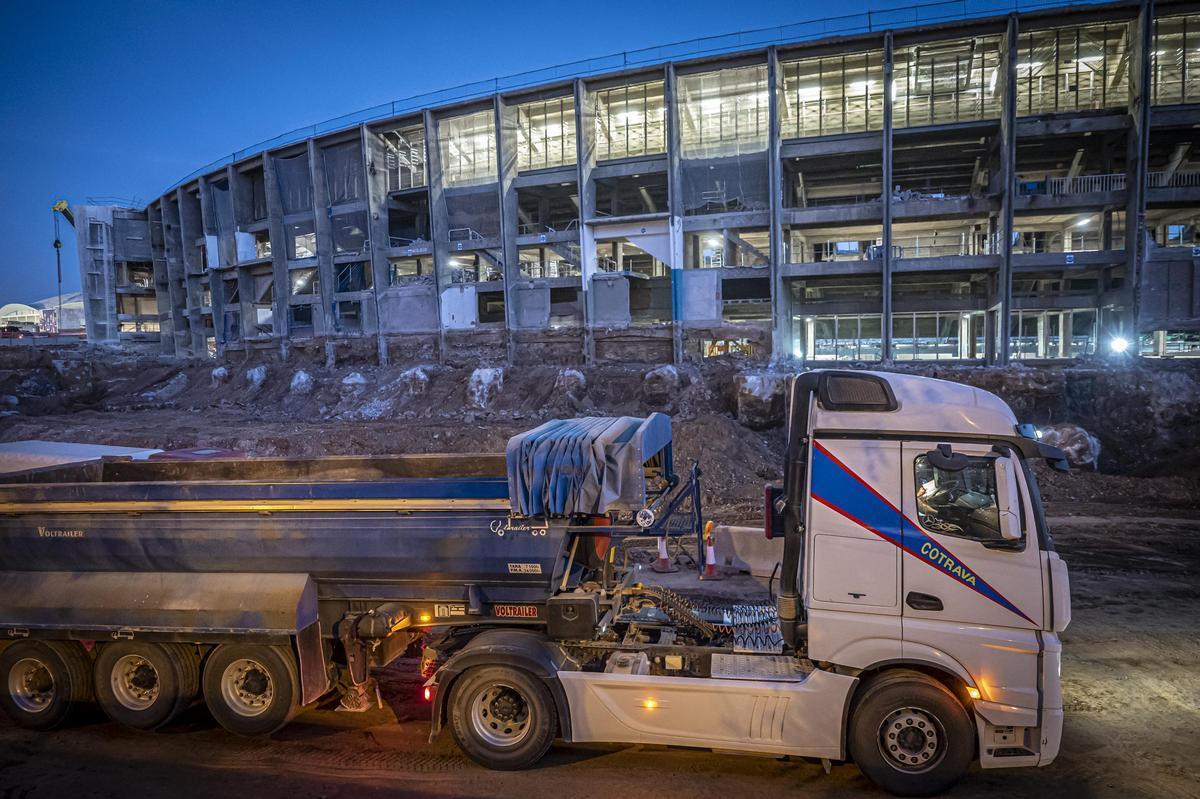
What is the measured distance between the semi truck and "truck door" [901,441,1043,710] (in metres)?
0.02

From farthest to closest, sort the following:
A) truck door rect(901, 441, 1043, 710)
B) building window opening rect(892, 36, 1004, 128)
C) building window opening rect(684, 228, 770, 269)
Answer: building window opening rect(684, 228, 770, 269) → building window opening rect(892, 36, 1004, 128) → truck door rect(901, 441, 1043, 710)

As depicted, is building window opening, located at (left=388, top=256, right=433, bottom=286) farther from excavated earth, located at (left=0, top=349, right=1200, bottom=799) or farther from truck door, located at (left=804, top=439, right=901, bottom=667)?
truck door, located at (left=804, top=439, right=901, bottom=667)

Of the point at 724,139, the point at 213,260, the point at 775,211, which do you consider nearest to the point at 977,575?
the point at 775,211

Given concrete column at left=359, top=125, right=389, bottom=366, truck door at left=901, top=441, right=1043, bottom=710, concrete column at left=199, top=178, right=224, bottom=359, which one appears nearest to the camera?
truck door at left=901, top=441, right=1043, bottom=710

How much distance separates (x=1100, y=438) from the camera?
63.7 ft

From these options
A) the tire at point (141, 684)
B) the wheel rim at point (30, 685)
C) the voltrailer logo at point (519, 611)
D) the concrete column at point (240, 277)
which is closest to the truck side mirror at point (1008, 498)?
the voltrailer logo at point (519, 611)

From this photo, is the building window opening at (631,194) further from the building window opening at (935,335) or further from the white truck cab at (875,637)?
the white truck cab at (875,637)

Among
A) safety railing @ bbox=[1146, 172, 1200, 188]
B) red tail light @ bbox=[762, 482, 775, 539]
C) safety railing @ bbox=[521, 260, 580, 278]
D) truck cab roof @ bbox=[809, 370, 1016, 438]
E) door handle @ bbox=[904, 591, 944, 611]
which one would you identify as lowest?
door handle @ bbox=[904, 591, 944, 611]

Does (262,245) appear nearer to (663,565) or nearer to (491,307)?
(491,307)

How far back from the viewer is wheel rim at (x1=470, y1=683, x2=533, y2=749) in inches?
211

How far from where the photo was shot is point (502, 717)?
213 inches

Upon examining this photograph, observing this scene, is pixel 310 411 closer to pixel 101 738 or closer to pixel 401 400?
pixel 401 400

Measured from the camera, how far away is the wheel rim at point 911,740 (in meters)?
4.75

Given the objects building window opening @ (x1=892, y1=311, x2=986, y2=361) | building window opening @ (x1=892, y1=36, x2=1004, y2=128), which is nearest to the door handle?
building window opening @ (x1=892, y1=311, x2=986, y2=361)
